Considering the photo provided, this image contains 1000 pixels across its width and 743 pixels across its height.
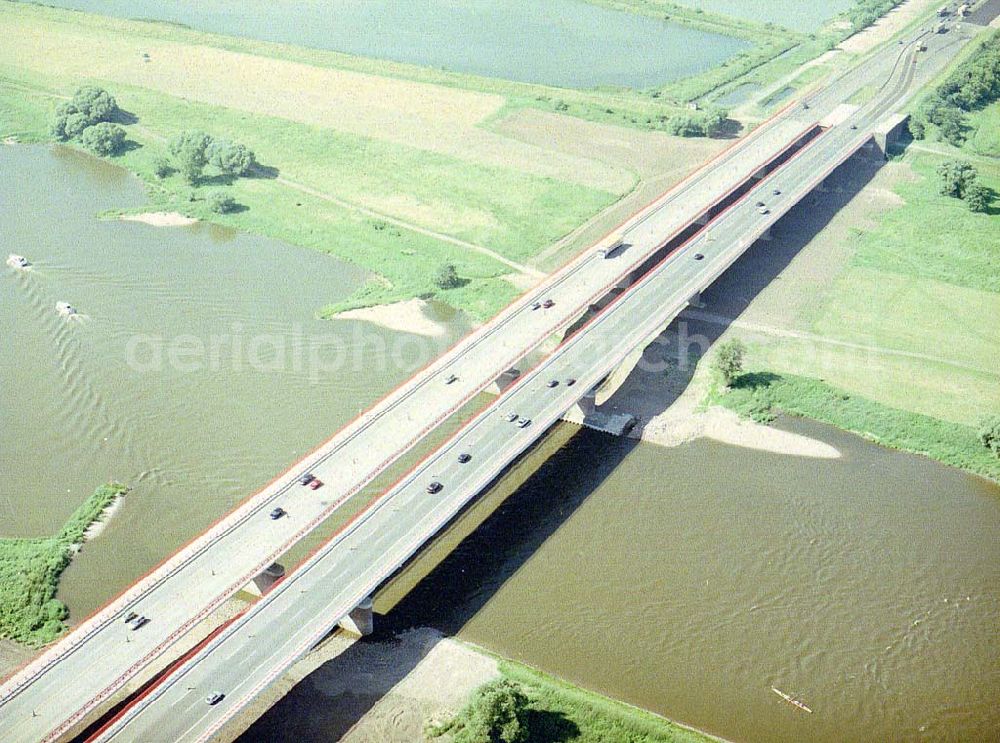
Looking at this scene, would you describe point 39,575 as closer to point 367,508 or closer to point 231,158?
point 367,508

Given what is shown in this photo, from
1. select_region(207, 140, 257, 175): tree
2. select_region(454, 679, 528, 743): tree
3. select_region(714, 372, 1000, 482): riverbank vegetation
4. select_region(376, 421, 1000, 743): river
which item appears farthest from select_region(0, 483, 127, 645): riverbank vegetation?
select_region(207, 140, 257, 175): tree

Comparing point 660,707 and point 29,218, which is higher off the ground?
point 29,218

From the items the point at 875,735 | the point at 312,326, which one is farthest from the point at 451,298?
the point at 875,735

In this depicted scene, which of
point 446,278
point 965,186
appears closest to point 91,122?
point 446,278

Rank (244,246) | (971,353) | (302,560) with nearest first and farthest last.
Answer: (302,560)
(971,353)
(244,246)

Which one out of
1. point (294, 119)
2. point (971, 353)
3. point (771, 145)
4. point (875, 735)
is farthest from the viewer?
point (294, 119)

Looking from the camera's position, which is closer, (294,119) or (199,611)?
(199,611)

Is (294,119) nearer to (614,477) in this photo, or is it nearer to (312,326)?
(312,326)

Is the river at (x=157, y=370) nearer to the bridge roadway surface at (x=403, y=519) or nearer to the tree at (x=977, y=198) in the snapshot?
the bridge roadway surface at (x=403, y=519)

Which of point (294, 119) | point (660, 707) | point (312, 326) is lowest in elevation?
point (660, 707)
